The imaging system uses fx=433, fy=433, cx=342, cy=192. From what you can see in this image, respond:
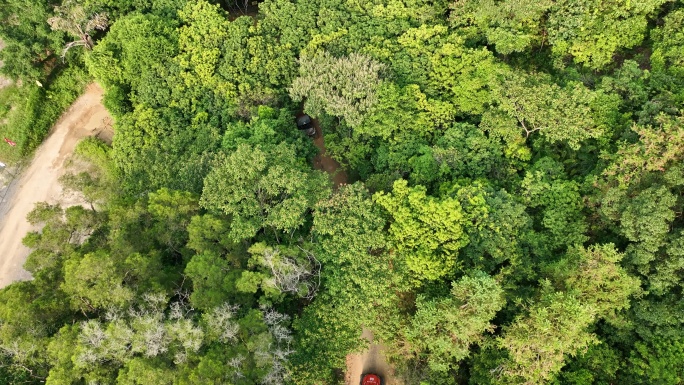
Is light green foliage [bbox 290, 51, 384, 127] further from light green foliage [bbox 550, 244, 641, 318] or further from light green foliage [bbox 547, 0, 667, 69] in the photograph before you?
light green foliage [bbox 550, 244, 641, 318]

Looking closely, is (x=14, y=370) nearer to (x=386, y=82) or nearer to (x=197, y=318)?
(x=197, y=318)

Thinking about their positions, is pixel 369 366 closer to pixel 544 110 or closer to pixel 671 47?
pixel 544 110

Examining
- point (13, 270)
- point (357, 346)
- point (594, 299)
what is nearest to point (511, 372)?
point (594, 299)

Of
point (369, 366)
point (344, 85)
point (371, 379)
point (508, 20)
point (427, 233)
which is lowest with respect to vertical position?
point (369, 366)

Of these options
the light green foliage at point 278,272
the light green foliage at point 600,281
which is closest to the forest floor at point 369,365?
the light green foliage at point 278,272

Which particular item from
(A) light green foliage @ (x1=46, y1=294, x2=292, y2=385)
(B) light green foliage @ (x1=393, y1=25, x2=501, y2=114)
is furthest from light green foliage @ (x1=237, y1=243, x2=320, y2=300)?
(B) light green foliage @ (x1=393, y1=25, x2=501, y2=114)

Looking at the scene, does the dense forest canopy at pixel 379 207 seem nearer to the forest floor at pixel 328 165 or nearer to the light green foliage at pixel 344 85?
the light green foliage at pixel 344 85

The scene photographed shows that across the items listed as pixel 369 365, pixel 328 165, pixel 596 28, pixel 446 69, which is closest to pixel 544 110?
pixel 446 69
